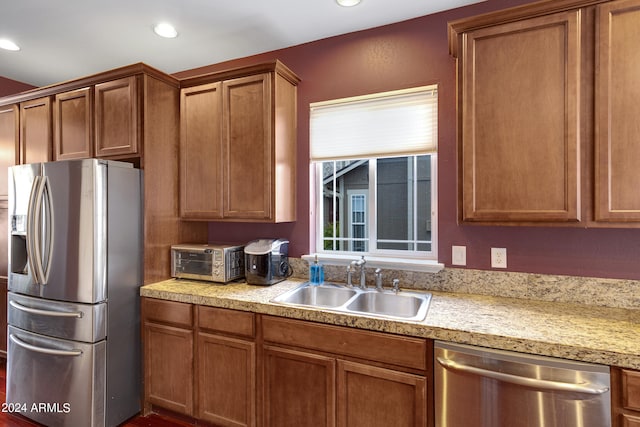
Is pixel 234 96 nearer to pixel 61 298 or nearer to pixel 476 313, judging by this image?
pixel 61 298

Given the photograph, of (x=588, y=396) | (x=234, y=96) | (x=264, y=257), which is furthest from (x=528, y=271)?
(x=234, y=96)

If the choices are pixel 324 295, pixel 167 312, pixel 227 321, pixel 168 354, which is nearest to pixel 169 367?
pixel 168 354

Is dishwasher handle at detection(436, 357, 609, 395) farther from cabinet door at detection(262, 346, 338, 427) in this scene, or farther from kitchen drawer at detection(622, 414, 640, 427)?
cabinet door at detection(262, 346, 338, 427)

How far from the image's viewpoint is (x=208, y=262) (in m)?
2.23

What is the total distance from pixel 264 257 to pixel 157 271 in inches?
31.0

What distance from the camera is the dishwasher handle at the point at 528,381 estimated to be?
119 cm

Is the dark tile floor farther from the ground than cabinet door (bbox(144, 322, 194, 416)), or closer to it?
closer to it

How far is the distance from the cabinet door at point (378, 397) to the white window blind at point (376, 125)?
133 centimetres

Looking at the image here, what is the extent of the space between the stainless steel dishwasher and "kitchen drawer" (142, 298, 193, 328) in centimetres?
145

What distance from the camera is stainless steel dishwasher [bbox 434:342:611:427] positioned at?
47.1 inches

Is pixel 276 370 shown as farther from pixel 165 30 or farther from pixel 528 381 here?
pixel 165 30

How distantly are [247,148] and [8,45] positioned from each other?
6.78ft

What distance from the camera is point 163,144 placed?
2332 mm

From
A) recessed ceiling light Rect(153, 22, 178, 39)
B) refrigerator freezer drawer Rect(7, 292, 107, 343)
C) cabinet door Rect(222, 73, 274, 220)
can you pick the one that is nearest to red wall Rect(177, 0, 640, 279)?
cabinet door Rect(222, 73, 274, 220)
